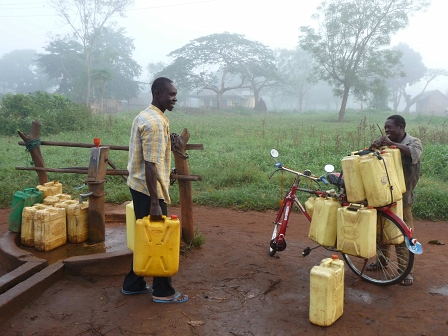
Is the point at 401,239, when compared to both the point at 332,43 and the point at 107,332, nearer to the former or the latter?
the point at 107,332

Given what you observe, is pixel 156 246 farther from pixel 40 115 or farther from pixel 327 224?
pixel 40 115

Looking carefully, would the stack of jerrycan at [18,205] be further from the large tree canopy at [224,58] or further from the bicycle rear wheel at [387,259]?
the large tree canopy at [224,58]

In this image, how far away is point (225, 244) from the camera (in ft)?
16.1

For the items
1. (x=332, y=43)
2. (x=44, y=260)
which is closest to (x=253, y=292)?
(x=44, y=260)

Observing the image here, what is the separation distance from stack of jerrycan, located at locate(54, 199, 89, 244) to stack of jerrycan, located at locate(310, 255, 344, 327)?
2662mm

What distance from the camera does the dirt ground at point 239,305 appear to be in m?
2.97

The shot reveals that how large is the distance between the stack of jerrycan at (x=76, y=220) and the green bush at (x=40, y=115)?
38.5 ft

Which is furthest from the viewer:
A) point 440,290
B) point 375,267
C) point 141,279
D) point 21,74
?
point 21,74

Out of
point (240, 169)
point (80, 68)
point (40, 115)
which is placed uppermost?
point (80, 68)


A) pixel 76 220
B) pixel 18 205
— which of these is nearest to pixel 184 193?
pixel 76 220

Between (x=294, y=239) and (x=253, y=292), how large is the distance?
1.77 m

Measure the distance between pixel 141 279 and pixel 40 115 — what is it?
1386 centimetres

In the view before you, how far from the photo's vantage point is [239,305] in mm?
3344

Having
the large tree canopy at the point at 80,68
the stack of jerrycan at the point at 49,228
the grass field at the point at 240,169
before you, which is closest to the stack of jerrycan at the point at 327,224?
the stack of jerrycan at the point at 49,228
